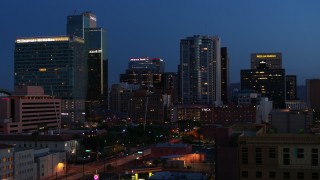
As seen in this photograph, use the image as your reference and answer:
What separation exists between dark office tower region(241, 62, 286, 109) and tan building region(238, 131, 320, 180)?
14553 centimetres

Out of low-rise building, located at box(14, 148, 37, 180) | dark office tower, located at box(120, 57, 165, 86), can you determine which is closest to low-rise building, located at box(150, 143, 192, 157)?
low-rise building, located at box(14, 148, 37, 180)

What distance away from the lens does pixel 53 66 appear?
122m

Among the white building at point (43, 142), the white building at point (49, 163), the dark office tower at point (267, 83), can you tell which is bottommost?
the white building at point (49, 163)

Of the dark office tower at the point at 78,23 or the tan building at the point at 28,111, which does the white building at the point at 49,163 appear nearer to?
the tan building at the point at 28,111

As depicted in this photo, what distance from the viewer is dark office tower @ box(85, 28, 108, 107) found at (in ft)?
527

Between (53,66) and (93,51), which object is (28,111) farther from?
(93,51)

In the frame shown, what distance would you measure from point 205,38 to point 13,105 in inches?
3087

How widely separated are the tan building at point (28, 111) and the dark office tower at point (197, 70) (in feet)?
197

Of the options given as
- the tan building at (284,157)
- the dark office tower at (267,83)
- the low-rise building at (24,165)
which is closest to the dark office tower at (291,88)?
the dark office tower at (267,83)

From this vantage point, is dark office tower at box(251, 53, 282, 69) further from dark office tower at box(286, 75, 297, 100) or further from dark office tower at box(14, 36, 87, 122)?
dark office tower at box(14, 36, 87, 122)

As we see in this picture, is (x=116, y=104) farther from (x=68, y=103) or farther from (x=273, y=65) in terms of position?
(x=273, y=65)

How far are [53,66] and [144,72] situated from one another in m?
67.7

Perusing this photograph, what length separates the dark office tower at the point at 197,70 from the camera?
14425 cm

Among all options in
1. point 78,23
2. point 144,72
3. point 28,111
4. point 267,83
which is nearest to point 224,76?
point 267,83
